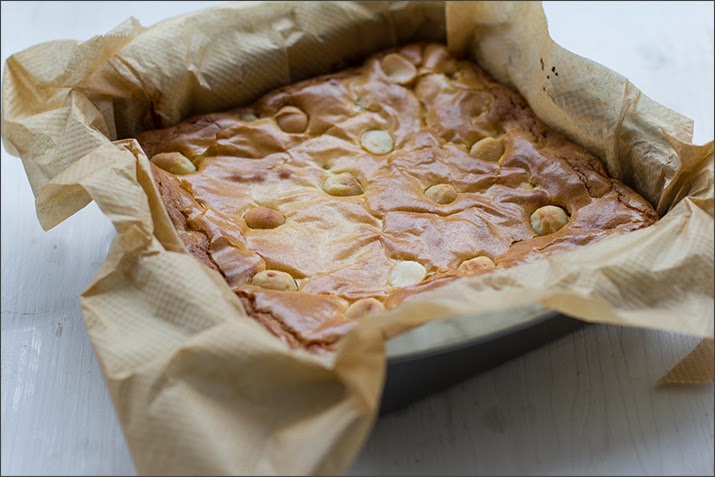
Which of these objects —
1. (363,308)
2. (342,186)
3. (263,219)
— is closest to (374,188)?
(342,186)

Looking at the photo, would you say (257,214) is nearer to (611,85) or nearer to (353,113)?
(353,113)

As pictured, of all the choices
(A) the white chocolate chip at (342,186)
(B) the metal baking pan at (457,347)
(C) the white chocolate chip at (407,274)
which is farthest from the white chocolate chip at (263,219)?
(B) the metal baking pan at (457,347)

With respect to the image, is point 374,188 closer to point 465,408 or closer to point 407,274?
point 407,274

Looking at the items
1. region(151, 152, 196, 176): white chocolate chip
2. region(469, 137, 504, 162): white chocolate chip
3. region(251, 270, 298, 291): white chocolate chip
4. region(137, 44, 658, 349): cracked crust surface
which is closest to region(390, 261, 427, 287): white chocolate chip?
region(137, 44, 658, 349): cracked crust surface

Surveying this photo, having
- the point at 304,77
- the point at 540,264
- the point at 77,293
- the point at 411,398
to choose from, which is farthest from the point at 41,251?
the point at 540,264

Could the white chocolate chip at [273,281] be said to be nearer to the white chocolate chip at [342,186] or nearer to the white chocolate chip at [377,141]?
the white chocolate chip at [342,186]

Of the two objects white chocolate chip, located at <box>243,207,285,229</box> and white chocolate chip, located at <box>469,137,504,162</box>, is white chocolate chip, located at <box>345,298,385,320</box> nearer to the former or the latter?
white chocolate chip, located at <box>243,207,285,229</box>
